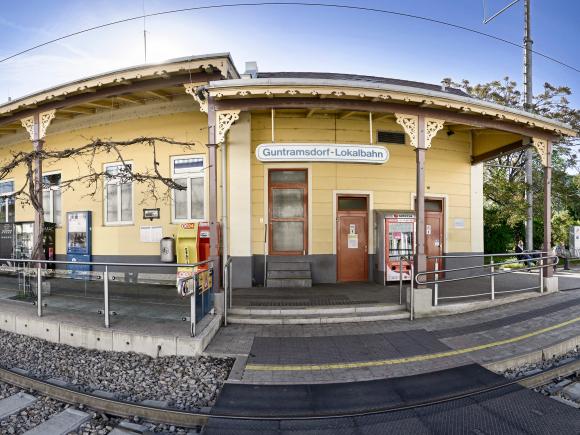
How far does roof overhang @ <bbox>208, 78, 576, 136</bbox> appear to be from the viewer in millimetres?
5750

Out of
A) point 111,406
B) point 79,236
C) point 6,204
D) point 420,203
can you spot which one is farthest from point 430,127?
point 6,204

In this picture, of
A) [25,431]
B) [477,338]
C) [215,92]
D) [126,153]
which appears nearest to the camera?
[25,431]

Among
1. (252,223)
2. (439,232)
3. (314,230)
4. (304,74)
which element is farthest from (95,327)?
(304,74)

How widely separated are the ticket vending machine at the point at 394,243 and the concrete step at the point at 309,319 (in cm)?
225

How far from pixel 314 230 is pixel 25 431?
6.81 metres

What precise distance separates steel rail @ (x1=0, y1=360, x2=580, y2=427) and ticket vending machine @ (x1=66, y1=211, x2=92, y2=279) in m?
→ 6.03

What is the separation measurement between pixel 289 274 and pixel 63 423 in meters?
5.55

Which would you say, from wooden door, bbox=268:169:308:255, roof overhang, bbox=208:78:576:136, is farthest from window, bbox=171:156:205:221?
roof overhang, bbox=208:78:576:136

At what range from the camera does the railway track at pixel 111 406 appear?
301 centimetres

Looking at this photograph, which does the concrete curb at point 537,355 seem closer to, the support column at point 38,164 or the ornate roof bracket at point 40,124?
the support column at point 38,164

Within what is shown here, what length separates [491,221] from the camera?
51.0ft

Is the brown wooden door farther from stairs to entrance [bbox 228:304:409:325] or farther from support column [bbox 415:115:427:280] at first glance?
stairs to entrance [bbox 228:304:409:325]

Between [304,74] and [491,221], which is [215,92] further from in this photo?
[491,221]

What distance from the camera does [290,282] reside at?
7.86 meters
